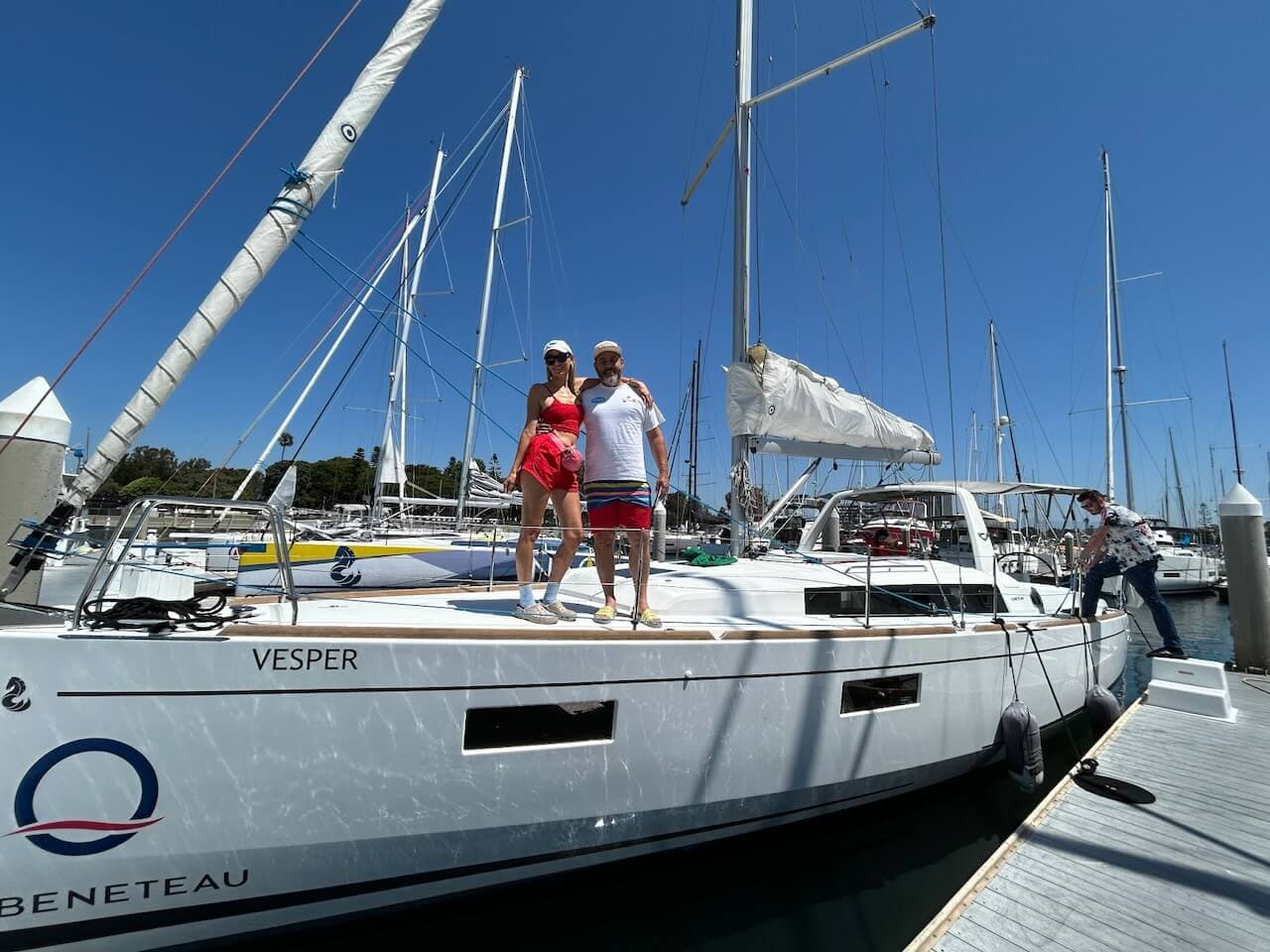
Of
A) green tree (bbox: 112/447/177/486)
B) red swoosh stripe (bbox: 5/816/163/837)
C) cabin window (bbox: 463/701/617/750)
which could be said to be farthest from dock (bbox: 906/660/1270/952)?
green tree (bbox: 112/447/177/486)

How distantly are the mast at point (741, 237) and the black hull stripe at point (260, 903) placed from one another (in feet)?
10.9

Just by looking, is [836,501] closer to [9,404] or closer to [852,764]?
[852,764]

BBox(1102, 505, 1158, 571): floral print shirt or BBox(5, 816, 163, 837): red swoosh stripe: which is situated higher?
BBox(1102, 505, 1158, 571): floral print shirt

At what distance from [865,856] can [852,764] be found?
2.80 ft

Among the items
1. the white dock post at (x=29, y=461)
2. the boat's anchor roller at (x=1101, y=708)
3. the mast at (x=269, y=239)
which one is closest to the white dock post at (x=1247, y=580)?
the boat's anchor roller at (x=1101, y=708)

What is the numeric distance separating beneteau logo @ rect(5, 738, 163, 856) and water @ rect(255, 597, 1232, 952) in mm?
1028

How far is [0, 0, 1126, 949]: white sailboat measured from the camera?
89.4 inches

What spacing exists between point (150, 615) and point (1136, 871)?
16.2 ft

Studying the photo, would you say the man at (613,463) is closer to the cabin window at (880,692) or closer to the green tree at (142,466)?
the cabin window at (880,692)

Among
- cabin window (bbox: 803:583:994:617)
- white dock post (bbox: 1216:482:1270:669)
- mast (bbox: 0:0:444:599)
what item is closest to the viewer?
mast (bbox: 0:0:444:599)

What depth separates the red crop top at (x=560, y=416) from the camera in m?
3.53

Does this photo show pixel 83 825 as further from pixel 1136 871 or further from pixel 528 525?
pixel 1136 871

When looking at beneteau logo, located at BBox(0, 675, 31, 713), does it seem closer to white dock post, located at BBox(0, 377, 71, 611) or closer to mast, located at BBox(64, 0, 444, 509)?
mast, located at BBox(64, 0, 444, 509)

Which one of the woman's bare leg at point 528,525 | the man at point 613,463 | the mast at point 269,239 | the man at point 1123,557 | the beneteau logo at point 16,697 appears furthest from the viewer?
the man at point 1123,557
